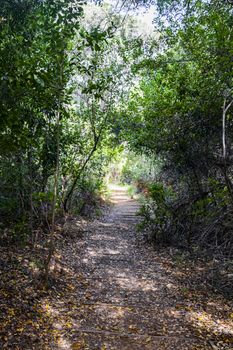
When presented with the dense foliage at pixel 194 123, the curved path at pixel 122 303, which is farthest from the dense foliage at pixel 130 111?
the curved path at pixel 122 303

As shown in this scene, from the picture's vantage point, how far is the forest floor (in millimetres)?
3551

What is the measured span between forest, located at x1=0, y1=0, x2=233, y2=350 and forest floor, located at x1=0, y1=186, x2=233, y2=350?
2 centimetres

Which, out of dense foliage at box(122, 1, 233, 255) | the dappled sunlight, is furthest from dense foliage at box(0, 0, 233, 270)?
the dappled sunlight

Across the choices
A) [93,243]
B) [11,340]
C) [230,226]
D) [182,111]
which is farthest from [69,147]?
[11,340]

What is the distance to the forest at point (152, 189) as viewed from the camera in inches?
145

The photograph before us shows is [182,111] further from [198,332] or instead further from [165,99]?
[198,332]

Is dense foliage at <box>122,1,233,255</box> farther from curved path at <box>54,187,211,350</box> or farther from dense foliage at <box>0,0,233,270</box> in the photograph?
curved path at <box>54,187,211,350</box>

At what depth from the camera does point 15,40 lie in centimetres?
387

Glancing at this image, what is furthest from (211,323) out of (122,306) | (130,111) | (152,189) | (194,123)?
(130,111)

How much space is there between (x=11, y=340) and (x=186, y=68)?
238 inches

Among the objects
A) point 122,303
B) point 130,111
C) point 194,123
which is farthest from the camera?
point 130,111

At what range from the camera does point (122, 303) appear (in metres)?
4.57

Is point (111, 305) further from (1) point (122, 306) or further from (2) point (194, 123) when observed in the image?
(2) point (194, 123)

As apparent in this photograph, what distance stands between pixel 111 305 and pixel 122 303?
0.61 feet
